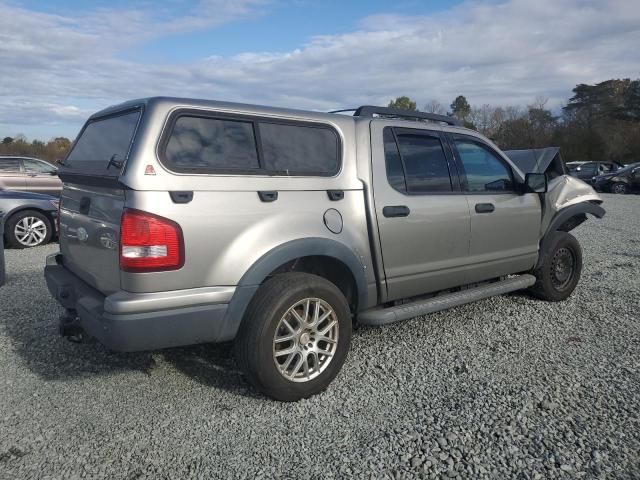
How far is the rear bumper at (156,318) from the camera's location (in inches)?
116

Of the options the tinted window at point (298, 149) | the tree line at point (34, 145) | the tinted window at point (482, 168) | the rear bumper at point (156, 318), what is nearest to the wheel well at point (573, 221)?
the tinted window at point (482, 168)

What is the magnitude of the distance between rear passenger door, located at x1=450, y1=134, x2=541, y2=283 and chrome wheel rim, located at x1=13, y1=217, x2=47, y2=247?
25.1 ft

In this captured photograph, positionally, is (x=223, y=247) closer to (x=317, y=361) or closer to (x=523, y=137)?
(x=317, y=361)

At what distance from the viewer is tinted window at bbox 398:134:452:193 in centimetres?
423

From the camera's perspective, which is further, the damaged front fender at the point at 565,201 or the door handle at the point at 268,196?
the damaged front fender at the point at 565,201

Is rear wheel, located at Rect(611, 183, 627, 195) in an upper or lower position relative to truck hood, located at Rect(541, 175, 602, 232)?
lower

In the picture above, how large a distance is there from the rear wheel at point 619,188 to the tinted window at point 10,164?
23.6 meters

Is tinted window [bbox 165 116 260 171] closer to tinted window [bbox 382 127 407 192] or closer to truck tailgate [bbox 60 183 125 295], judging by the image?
truck tailgate [bbox 60 183 125 295]

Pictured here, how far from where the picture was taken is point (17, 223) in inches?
358

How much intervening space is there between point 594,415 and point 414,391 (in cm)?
109

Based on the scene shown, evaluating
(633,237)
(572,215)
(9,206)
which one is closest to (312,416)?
(572,215)

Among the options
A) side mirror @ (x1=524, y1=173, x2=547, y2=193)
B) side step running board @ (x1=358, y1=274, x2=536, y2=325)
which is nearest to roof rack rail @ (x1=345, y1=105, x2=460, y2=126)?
side mirror @ (x1=524, y1=173, x2=547, y2=193)

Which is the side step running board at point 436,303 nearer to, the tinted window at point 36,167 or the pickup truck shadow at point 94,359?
the pickup truck shadow at point 94,359

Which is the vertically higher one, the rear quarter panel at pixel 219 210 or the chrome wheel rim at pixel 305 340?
the rear quarter panel at pixel 219 210
